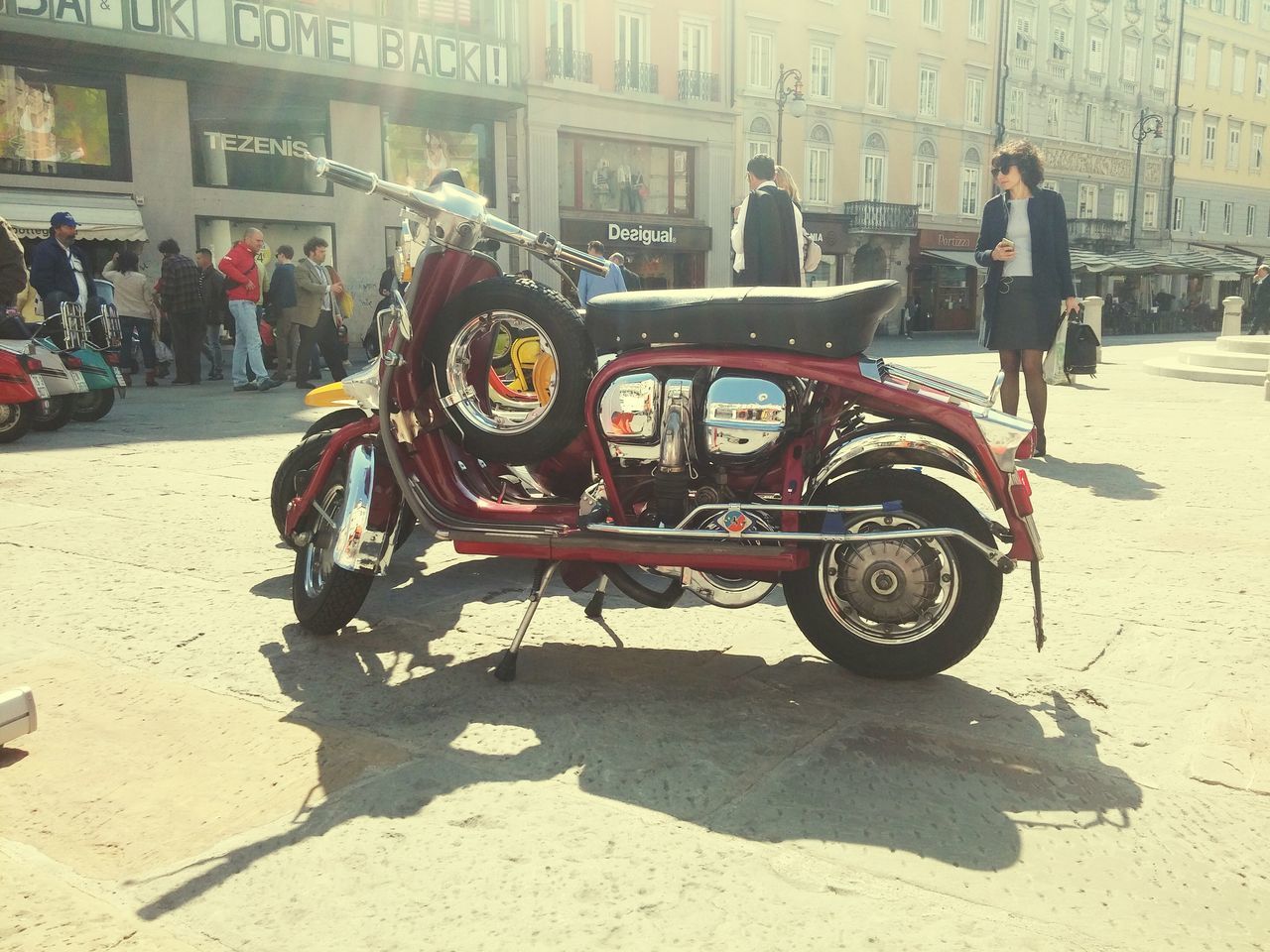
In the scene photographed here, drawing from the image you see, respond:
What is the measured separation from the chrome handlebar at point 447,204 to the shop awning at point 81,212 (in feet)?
56.1

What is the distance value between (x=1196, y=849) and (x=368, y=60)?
2246 cm

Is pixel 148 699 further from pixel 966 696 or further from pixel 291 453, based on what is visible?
pixel 966 696

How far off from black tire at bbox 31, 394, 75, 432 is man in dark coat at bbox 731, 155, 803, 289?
573cm

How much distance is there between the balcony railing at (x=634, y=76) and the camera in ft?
92.3

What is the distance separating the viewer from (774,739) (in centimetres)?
279

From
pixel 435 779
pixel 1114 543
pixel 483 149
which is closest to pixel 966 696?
Result: pixel 435 779

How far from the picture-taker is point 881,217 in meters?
35.8

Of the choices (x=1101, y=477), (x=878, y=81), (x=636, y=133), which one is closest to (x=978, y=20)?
(x=878, y=81)

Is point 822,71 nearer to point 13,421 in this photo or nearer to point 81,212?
point 81,212

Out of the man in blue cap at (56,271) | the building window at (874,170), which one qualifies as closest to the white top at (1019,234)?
the man in blue cap at (56,271)

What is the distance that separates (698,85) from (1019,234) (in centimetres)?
2428

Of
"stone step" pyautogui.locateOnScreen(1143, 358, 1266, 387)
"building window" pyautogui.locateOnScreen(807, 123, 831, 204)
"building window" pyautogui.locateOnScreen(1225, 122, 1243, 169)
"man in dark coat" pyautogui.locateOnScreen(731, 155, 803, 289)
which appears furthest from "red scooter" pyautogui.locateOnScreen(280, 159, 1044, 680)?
"building window" pyautogui.locateOnScreen(1225, 122, 1243, 169)

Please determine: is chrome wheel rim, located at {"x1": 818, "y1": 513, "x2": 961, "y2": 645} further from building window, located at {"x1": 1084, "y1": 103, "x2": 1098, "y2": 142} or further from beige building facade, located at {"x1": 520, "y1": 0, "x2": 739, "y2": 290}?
building window, located at {"x1": 1084, "y1": 103, "x2": 1098, "y2": 142}

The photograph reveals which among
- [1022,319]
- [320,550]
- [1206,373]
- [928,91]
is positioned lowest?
[1206,373]
